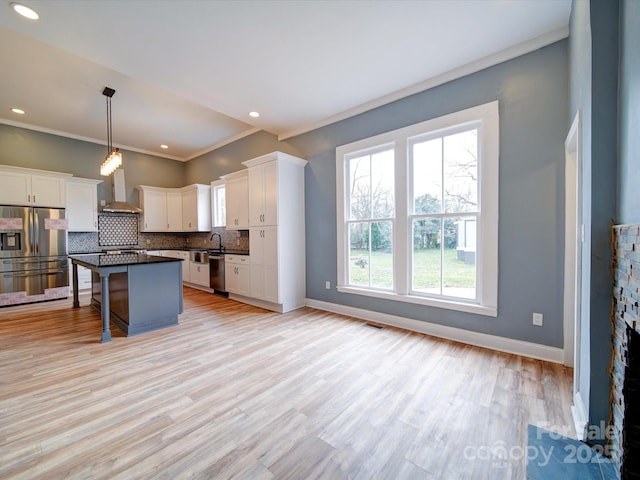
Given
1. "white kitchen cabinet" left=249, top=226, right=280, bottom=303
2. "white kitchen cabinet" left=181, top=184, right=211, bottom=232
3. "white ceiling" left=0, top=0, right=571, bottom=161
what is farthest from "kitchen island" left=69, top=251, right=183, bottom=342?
"white kitchen cabinet" left=181, top=184, right=211, bottom=232

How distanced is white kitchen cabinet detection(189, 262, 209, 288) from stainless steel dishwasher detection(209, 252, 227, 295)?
0.60 ft

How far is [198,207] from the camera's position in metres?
6.20

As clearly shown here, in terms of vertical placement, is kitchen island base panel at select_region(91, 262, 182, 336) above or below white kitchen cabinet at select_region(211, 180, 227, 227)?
below

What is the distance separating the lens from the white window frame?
2680mm

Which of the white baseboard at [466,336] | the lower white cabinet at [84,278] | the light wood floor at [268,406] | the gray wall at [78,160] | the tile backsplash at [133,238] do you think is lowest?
the light wood floor at [268,406]

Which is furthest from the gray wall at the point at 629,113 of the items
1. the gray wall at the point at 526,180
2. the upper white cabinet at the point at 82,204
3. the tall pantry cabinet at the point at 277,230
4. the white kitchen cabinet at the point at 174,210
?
the upper white cabinet at the point at 82,204

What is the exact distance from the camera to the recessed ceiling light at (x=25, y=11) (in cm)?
203

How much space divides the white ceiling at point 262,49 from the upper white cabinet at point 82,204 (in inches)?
61.9

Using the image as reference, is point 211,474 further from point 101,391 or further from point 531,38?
point 531,38

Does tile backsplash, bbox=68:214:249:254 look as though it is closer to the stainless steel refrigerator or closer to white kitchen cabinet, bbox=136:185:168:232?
white kitchen cabinet, bbox=136:185:168:232

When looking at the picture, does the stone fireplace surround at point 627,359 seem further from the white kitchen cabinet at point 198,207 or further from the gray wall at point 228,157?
the white kitchen cabinet at point 198,207

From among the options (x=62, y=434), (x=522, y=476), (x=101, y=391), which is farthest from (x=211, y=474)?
(x=522, y=476)

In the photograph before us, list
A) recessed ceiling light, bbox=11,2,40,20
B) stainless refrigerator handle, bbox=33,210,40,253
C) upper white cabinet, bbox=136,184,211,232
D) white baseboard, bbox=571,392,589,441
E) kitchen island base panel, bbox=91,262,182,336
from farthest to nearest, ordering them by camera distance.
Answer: upper white cabinet, bbox=136,184,211,232 < stainless refrigerator handle, bbox=33,210,40,253 < kitchen island base panel, bbox=91,262,182,336 < recessed ceiling light, bbox=11,2,40,20 < white baseboard, bbox=571,392,589,441

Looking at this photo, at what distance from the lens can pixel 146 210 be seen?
6.33 metres
